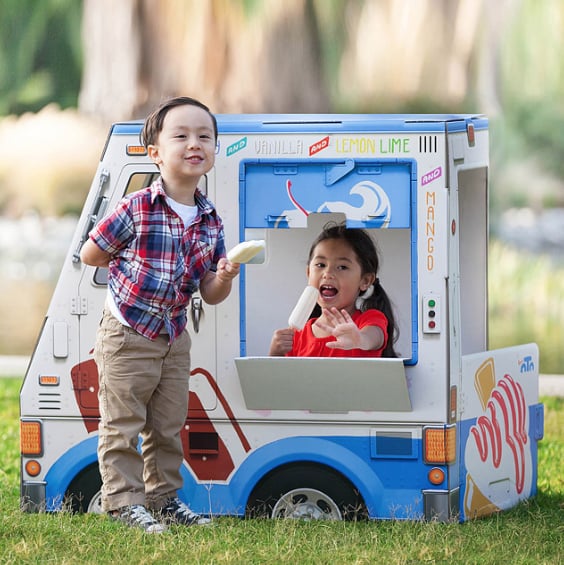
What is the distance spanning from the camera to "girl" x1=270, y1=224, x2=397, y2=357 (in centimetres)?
550

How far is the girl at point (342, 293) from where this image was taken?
5.50 meters

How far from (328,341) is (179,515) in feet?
3.43

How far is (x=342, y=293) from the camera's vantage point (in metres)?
5.66

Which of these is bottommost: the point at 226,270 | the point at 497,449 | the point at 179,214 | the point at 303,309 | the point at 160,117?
the point at 497,449

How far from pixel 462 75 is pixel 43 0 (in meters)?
3.92

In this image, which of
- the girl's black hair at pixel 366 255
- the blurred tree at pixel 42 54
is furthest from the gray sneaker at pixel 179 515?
the blurred tree at pixel 42 54

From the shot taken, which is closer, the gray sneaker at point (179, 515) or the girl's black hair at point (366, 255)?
the gray sneaker at point (179, 515)

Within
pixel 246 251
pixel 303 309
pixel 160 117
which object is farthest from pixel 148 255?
pixel 303 309

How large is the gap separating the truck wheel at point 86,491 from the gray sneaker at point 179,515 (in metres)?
0.49

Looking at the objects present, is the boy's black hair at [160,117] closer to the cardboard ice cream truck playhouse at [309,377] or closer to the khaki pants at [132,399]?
the cardboard ice cream truck playhouse at [309,377]

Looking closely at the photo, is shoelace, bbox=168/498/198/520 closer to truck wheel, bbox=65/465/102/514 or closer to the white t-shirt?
truck wheel, bbox=65/465/102/514

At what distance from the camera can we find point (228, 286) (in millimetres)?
4887

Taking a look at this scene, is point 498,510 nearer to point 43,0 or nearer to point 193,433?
point 193,433

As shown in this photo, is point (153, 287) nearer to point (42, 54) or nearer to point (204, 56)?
point (204, 56)
